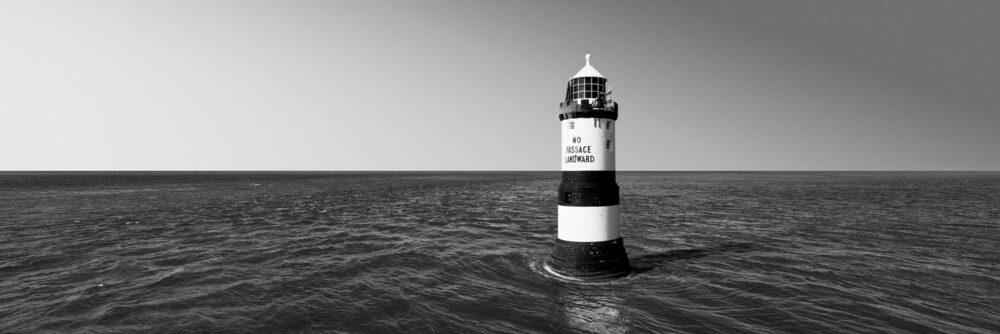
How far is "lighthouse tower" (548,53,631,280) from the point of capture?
12523mm

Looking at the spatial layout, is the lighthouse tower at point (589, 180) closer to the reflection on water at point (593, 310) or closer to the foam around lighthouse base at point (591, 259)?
the foam around lighthouse base at point (591, 259)

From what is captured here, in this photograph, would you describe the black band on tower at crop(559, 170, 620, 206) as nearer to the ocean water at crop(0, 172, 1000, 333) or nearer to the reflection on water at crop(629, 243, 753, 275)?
the ocean water at crop(0, 172, 1000, 333)

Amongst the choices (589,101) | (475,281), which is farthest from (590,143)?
(475,281)

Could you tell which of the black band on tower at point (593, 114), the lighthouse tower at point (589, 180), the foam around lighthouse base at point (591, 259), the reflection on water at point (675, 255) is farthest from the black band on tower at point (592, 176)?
the reflection on water at point (675, 255)

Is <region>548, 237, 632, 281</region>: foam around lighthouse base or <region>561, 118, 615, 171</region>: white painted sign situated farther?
<region>548, 237, 632, 281</region>: foam around lighthouse base

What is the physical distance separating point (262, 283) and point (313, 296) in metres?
2.51

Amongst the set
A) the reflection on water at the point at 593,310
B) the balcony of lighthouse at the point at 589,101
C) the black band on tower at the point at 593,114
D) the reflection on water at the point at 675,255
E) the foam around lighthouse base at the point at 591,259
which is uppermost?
the balcony of lighthouse at the point at 589,101

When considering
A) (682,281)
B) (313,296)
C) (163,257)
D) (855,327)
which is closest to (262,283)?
(313,296)

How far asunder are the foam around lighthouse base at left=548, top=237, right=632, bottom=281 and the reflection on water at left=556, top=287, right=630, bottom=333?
0.63 metres

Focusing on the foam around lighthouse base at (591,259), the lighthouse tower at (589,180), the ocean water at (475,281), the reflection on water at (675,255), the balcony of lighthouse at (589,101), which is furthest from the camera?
the reflection on water at (675,255)

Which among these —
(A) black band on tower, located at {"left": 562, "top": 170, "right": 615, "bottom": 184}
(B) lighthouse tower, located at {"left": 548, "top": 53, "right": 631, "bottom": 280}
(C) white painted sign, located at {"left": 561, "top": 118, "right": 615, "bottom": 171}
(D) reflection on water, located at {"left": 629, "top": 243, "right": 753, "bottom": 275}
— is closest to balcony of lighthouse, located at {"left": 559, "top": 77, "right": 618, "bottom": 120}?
(B) lighthouse tower, located at {"left": 548, "top": 53, "right": 631, "bottom": 280}

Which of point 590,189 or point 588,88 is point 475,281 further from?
point 588,88

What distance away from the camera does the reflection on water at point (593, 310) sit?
397 inches

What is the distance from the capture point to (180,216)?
31984 millimetres
